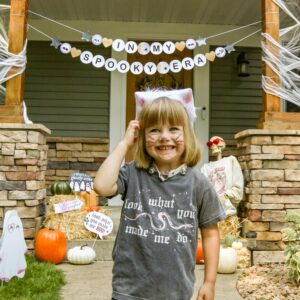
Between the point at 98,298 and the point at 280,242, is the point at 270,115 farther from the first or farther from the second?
the point at 98,298

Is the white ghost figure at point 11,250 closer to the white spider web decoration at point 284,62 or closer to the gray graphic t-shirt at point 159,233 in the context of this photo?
the gray graphic t-shirt at point 159,233

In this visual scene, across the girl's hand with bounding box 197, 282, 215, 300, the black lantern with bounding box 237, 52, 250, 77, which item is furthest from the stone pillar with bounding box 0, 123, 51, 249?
the black lantern with bounding box 237, 52, 250, 77

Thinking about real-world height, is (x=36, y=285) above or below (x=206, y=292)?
below

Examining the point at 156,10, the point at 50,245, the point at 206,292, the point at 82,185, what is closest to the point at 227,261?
the point at 50,245

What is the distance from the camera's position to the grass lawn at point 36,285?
2.82m

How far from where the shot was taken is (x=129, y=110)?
629cm

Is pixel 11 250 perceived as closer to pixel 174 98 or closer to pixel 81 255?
pixel 81 255

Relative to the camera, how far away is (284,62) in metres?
4.21

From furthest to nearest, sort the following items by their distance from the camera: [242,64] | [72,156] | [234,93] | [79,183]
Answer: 1. [234,93]
2. [242,64]
3. [72,156]
4. [79,183]

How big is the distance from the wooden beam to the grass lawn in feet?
7.51

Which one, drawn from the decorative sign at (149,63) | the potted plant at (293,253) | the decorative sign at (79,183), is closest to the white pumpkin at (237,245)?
the potted plant at (293,253)

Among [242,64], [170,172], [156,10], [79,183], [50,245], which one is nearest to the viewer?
[170,172]

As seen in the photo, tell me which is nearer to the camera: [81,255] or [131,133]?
[131,133]

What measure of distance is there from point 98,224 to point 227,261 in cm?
128
